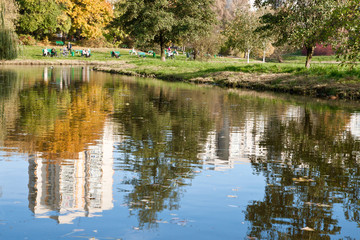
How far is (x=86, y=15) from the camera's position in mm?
82750

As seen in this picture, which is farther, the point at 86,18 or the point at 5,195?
the point at 86,18

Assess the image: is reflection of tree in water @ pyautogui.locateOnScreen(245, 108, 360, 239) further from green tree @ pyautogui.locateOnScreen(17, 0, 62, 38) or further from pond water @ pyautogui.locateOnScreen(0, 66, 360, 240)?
green tree @ pyautogui.locateOnScreen(17, 0, 62, 38)

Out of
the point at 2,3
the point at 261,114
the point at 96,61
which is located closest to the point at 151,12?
the point at 96,61

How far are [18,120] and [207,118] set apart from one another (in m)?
5.98

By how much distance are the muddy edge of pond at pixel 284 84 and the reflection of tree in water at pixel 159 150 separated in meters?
9.98

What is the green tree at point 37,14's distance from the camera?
74875mm

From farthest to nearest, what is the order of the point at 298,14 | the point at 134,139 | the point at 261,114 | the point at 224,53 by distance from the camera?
1. the point at 224,53
2. the point at 298,14
3. the point at 261,114
4. the point at 134,139

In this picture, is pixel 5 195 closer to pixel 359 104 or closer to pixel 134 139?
pixel 134 139

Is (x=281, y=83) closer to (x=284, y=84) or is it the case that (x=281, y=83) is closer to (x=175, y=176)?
(x=284, y=84)

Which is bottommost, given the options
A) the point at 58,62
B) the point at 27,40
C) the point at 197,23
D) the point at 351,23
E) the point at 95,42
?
the point at 58,62

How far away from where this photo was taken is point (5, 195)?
682cm

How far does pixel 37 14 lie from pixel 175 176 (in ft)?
239

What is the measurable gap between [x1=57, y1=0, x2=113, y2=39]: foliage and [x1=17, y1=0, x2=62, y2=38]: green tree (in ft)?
12.8

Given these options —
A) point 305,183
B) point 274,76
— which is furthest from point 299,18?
point 305,183
